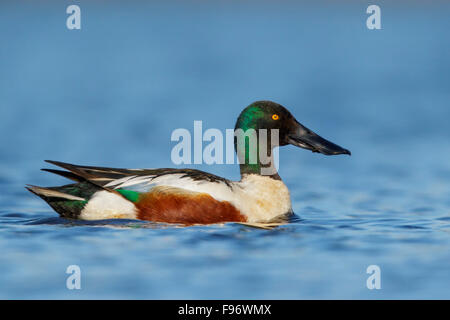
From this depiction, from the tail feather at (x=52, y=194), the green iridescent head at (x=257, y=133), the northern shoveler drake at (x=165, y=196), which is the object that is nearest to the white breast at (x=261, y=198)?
the northern shoveler drake at (x=165, y=196)

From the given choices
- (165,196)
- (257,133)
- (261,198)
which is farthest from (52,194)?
(257,133)

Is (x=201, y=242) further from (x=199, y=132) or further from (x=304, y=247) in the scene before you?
(x=199, y=132)

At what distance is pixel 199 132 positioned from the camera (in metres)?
13.7

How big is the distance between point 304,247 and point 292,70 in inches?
529

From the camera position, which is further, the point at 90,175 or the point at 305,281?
the point at 90,175

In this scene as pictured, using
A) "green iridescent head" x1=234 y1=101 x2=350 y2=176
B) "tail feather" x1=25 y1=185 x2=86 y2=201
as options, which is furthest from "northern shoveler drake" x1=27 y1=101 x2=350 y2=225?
"green iridescent head" x1=234 y1=101 x2=350 y2=176

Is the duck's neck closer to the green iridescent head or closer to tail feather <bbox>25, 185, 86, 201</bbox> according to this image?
the green iridescent head

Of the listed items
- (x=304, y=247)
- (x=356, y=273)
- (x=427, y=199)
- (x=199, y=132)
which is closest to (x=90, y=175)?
(x=304, y=247)

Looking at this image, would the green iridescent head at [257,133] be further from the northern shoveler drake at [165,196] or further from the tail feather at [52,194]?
the tail feather at [52,194]

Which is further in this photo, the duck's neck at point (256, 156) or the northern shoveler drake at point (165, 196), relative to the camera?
the duck's neck at point (256, 156)

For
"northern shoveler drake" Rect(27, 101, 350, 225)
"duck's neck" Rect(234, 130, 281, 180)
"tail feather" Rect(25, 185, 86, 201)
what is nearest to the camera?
"northern shoveler drake" Rect(27, 101, 350, 225)

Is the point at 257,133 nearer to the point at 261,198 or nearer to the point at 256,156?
the point at 256,156

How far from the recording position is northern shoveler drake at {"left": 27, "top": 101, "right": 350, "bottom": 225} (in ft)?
26.2

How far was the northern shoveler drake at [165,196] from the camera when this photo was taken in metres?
7.99
